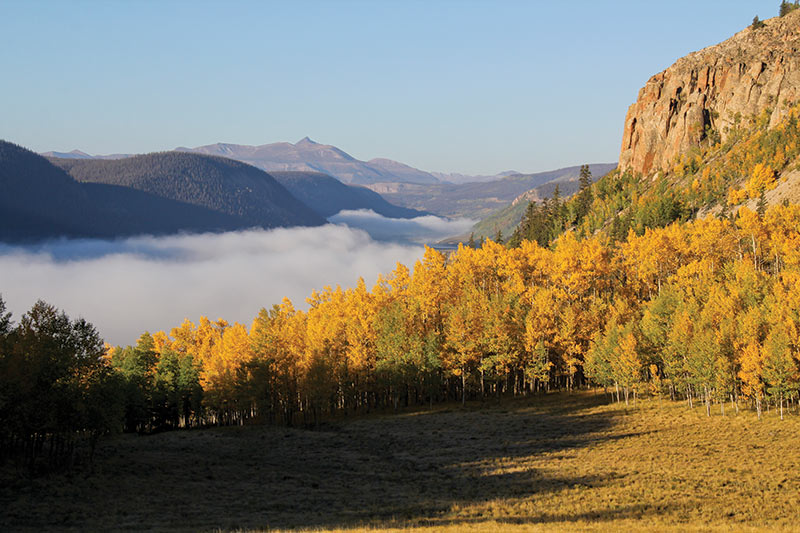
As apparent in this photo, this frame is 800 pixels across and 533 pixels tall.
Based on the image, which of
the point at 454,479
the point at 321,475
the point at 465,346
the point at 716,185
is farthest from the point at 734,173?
the point at 321,475

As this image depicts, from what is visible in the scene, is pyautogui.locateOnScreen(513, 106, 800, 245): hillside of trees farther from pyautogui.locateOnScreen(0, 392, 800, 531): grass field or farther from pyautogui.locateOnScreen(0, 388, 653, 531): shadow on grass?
pyautogui.locateOnScreen(0, 388, 653, 531): shadow on grass

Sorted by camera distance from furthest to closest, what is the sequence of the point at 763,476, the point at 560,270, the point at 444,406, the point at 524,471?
the point at 560,270, the point at 444,406, the point at 524,471, the point at 763,476

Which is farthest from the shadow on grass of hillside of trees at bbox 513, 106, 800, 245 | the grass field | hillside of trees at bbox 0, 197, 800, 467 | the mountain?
hillside of trees at bbox 513, 106, 800, 245

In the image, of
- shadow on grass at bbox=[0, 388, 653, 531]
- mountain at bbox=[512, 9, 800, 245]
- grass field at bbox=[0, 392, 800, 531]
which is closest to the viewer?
grass field at bbox=[0, 392, 800, 531]

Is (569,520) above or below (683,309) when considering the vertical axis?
below

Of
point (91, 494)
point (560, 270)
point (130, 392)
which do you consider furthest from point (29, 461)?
point (560, 270)

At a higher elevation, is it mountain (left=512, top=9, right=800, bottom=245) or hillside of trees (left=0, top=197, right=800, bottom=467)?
mountain (left=512, top=9, right=800, bottom=245)

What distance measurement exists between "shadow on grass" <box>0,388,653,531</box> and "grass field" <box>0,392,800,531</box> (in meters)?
0.15

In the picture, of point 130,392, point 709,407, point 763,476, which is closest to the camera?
point 763,476

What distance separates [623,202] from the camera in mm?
193625

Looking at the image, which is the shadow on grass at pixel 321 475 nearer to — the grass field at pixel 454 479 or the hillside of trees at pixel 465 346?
the grass field at pixel 454 479

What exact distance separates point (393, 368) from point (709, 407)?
36.9 meters

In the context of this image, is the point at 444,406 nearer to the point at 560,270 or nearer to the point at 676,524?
the point at 560,270

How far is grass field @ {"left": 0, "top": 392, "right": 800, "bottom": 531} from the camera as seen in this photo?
1451 inches
